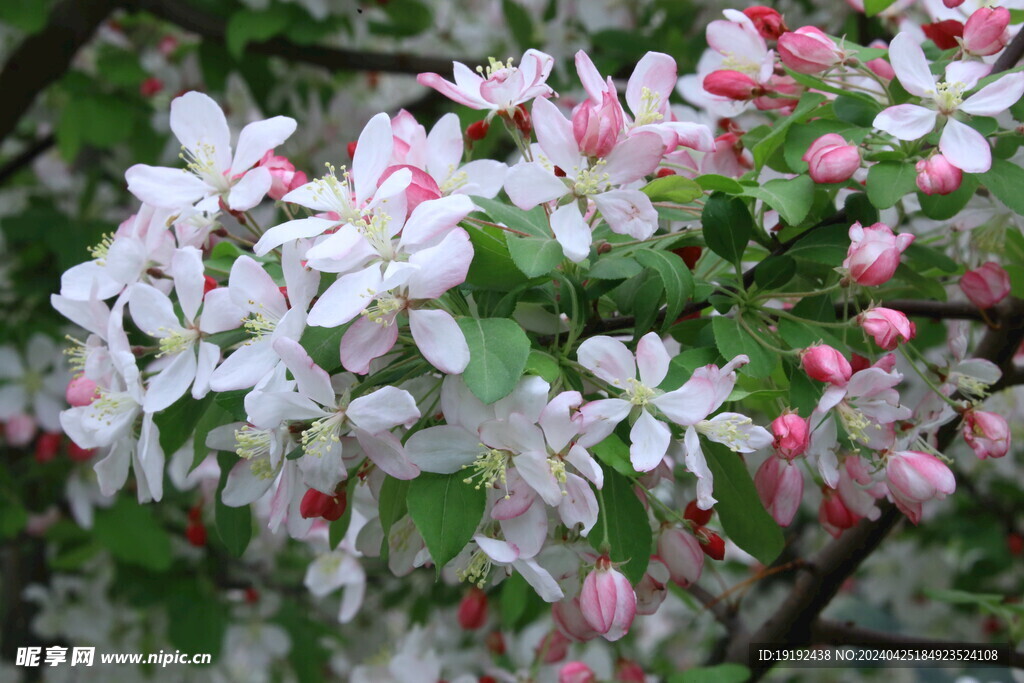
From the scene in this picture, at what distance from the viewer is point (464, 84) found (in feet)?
3.08

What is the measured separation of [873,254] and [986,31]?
0.31 metres

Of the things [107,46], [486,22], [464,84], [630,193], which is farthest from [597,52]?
[630,193]

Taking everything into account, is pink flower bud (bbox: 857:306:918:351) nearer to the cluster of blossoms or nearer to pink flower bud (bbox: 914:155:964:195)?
the cluster of blossoms

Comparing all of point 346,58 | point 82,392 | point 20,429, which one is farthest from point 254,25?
point 82,392

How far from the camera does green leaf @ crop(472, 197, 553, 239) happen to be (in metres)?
0.82

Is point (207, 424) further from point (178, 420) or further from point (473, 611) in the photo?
point (473, 611)

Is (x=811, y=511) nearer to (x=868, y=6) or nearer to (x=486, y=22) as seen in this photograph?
(x=486, y=22)

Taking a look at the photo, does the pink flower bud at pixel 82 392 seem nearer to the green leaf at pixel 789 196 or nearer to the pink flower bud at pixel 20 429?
the green leaf at pixel 789 196

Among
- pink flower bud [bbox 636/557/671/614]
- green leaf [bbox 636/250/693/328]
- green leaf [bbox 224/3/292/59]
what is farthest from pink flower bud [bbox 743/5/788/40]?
green leaf [bbox 224/3/292/59]

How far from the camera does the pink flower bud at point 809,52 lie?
964 mm

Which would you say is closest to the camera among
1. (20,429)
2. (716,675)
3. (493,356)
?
(493,356)

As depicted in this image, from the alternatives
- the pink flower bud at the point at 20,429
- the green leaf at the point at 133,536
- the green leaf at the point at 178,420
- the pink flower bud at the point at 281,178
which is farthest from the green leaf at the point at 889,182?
the pink flower bud at the point at 20,429

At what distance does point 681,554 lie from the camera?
3.22 feet

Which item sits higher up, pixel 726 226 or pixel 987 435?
pixel 726 226
